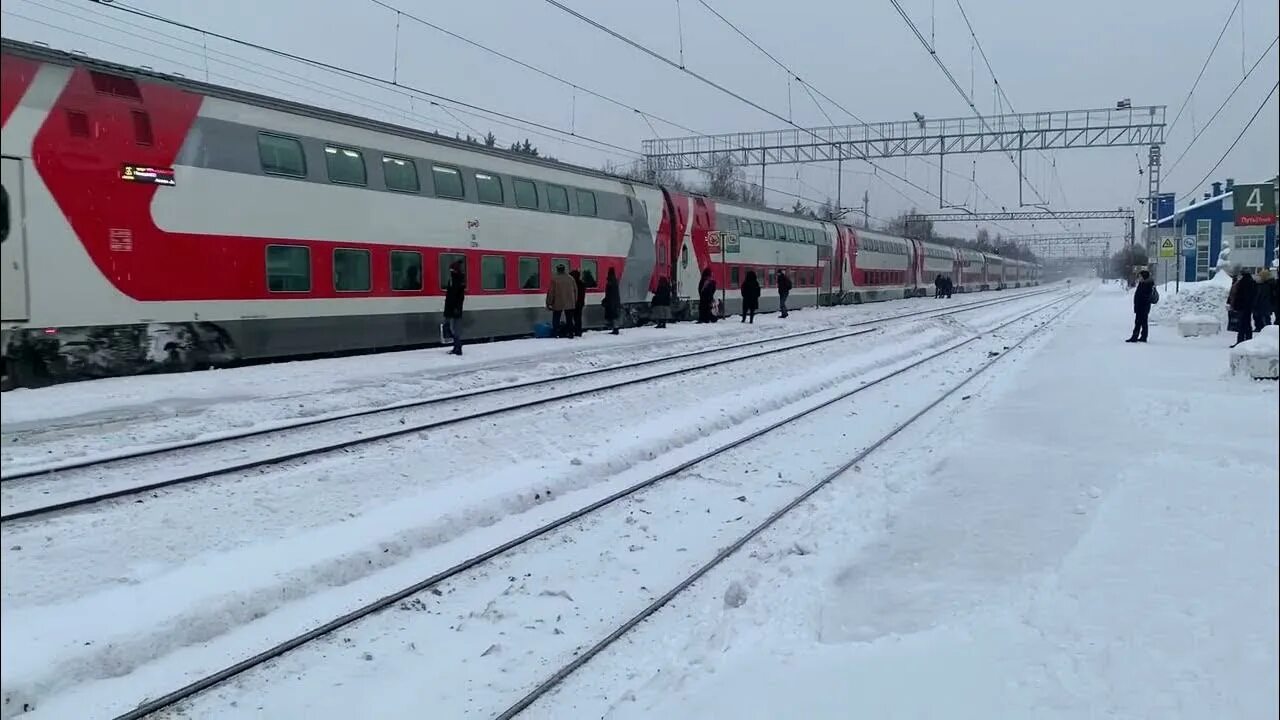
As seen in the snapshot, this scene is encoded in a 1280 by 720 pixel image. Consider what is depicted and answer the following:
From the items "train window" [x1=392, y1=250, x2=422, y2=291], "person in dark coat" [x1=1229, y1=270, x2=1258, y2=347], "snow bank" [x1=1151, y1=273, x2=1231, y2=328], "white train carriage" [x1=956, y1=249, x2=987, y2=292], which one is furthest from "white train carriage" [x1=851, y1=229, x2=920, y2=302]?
"train window" [x1=392, y1=250, x2=422, y2=291]

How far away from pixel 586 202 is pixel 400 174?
23.5 feet

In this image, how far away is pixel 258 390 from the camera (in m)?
12.3

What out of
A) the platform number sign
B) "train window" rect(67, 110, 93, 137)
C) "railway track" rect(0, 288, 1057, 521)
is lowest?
"railway track" rect(0, 288, 1057, 521)

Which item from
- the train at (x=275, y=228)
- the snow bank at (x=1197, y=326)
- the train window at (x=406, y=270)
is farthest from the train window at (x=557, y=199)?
the snow bank at (x=1197, y=326)

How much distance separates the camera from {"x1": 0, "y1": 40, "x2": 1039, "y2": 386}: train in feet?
35.1

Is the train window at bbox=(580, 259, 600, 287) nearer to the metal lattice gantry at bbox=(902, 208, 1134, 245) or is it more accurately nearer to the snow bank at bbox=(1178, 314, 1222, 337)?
the snow bank at bbox=(1178, 314, 1222, 337)

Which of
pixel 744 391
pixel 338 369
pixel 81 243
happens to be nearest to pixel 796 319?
pixel 744 391

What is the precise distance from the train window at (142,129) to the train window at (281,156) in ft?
7.45

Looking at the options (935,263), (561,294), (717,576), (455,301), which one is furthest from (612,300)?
(935,263)

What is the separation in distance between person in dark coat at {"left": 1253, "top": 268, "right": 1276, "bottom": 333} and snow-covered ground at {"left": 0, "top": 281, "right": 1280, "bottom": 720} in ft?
28.5

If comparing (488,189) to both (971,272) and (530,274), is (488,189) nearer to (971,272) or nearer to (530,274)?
(530,274)

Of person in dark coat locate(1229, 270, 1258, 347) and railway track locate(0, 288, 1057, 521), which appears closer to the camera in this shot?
railway track locate(0, 288, 1057, 521)

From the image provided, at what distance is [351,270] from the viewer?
16.2 m

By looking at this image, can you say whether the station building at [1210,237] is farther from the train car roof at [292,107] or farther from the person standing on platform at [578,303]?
the person standing on platform at [578,303]
